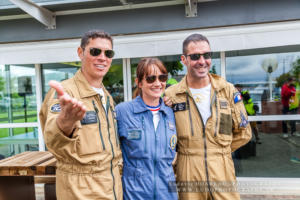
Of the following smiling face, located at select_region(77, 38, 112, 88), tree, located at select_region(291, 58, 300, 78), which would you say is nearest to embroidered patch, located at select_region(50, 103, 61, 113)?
smiling face, located at select_region(77, 38, 112, 88)

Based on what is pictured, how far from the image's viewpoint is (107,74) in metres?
4.49

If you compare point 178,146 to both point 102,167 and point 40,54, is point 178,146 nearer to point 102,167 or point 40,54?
point 102,167

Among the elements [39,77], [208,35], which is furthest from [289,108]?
[39,77]

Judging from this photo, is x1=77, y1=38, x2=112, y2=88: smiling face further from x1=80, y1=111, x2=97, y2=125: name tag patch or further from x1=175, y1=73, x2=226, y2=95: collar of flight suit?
x1=175, y1=73, x2=226, y2=95: collar of flight suit

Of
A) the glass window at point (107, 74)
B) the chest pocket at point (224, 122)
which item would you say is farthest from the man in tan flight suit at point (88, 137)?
the glass window at point (107, 74)

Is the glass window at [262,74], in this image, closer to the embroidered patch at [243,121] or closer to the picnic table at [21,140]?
the embroidered patch at [243,121]

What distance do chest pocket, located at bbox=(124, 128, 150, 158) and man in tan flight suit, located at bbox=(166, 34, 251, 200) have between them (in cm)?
38

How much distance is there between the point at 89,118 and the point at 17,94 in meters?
4.02

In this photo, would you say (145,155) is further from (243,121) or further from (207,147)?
(243,121)

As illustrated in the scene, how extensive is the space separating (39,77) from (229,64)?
356cm

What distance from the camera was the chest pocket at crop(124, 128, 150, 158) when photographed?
1.65m

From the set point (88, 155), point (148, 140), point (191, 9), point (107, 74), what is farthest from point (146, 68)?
point (107, 74)

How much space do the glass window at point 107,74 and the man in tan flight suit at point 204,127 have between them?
8.30ft

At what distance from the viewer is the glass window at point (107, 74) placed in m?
4.42
